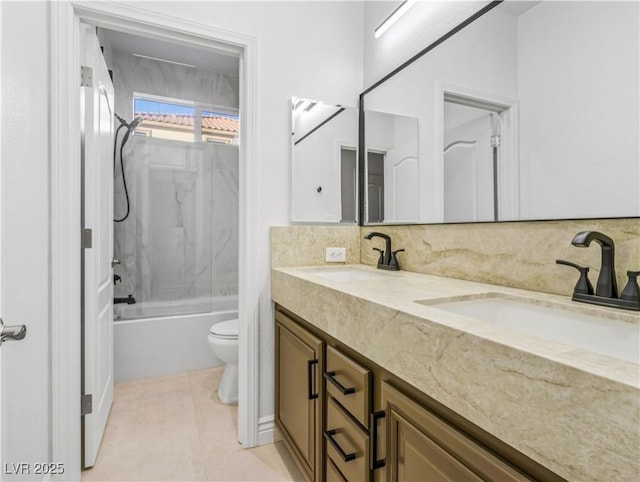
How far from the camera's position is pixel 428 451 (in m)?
0.72

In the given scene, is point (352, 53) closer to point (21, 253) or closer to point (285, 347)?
point (285, 347)

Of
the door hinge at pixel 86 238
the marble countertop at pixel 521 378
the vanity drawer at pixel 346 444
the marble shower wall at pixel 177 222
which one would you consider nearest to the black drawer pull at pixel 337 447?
the vanity drawer at pixel 346 444

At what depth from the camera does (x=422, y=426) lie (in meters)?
0.74

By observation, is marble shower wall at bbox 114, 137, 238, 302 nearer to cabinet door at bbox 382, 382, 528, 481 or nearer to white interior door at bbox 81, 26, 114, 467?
white interior door at bbox 81, 26, 114, 467

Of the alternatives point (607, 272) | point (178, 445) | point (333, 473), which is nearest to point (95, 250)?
point (178, 445)

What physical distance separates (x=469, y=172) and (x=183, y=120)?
2633mm

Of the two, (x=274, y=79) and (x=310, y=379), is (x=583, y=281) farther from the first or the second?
(x=274, y=79)

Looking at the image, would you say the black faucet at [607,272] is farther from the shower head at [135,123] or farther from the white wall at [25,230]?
the shower head at [135,123]

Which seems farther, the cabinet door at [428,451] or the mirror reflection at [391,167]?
the mirror reflection at [391,167]

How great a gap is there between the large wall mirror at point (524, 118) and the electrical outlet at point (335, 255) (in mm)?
348

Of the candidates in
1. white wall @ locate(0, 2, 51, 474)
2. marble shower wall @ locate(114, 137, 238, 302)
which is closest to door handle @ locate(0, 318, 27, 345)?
white wall @ locate(0, 2, 51, 474)

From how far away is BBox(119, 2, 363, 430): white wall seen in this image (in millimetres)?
1688

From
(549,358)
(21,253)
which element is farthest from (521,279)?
(21,253)

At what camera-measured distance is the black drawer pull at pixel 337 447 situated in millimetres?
1017
